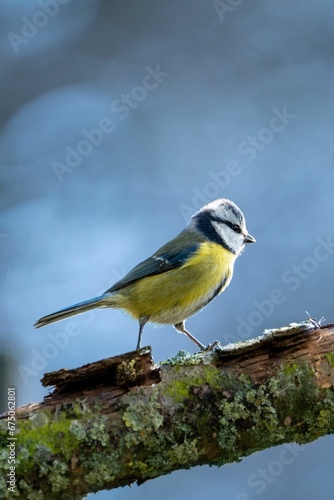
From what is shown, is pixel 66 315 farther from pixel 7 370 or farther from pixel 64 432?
pixel 64 432

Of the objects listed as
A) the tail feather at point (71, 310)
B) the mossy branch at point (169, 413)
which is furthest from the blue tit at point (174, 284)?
the mossy branch at point (169, 413)

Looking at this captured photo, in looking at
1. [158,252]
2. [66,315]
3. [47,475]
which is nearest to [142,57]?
[158,252]

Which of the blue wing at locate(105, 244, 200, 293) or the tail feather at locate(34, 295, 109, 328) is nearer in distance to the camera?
the tail feather at locate(34, 295, 109, 328)

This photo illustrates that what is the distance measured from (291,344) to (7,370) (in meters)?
1.38

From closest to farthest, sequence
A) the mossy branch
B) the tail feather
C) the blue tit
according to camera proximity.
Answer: the mossy branch, the tail feather, the blue tit

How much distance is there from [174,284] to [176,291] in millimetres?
42

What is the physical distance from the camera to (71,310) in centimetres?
329

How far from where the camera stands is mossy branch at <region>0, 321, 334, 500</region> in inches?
81.3

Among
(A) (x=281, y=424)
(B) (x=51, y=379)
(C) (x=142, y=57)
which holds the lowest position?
(A) (x=281, y=424)

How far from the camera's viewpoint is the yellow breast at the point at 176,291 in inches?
137

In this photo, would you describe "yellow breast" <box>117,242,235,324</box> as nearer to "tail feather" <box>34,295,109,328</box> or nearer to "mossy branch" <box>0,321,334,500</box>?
"tail feather" <box>34,295,109,328</box>

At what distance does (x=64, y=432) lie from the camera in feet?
6.88

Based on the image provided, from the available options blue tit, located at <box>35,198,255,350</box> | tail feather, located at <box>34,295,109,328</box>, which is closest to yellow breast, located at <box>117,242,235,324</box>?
blue tit, located at <box>35,198,255,350</box>

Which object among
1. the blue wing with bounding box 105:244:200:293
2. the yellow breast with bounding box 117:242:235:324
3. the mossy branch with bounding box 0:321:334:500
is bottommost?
the mossy branch with bounding box 0:321:334:500
